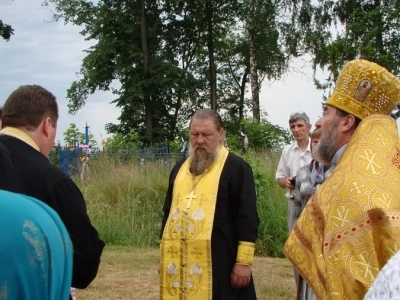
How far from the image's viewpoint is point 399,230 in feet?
8.49

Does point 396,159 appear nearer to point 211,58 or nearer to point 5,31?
point 5,31

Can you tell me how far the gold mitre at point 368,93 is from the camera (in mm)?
3055

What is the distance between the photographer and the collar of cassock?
292 cm

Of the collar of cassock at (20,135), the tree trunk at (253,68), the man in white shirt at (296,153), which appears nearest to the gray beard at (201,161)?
the collar of cassock at (20,135)

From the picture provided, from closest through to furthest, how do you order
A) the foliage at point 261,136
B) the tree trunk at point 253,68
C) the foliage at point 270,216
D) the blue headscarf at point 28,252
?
the blue headscarf at point 28,252 < the foliage at point 270,216 < the foliage at point 261,136 < the tree trunk at point 253,68

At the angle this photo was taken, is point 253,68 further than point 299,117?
Yes

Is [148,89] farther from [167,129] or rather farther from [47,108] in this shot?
[47,108]

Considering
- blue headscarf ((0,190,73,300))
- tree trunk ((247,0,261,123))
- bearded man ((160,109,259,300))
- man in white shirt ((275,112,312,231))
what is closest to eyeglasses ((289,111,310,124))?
man in white shirt ((275,112,312,231))

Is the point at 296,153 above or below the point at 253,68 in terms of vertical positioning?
below

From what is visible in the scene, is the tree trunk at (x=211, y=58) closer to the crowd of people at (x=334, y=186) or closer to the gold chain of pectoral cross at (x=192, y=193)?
the gold chain of pectoral cross at (x=192, y=193)

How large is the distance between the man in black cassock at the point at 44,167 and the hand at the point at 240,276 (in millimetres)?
1480

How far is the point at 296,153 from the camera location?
678 centimetres

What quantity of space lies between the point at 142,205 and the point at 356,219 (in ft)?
27.1

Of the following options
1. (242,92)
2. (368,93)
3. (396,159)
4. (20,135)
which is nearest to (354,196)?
(396,159)
